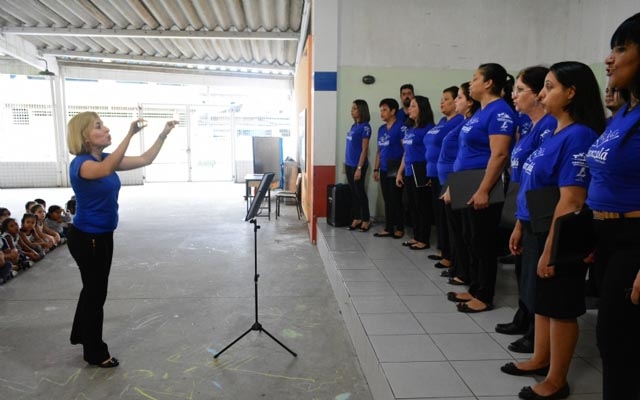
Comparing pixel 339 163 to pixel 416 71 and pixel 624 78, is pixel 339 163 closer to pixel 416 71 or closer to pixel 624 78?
pixel 416 71

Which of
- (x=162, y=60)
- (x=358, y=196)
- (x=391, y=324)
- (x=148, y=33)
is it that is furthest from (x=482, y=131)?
(x=162, y=60)

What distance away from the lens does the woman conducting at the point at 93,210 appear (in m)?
2.40

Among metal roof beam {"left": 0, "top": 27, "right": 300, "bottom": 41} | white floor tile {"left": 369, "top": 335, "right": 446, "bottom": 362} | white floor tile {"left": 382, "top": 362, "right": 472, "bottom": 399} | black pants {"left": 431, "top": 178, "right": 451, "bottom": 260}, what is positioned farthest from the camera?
metal roof beam {"left": 0, "top": 27, "right": 300, "bottom": 41}

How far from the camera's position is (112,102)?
12.1 meters

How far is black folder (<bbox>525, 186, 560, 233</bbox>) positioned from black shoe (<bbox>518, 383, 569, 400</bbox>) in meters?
0.67

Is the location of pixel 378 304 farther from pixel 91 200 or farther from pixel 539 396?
pixel 91 200

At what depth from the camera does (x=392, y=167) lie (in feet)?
15.7

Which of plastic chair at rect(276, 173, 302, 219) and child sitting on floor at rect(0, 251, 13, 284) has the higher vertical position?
plastic chair at rect(276, 173, 302, 219)

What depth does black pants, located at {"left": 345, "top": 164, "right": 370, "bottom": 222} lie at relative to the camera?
16.6ft

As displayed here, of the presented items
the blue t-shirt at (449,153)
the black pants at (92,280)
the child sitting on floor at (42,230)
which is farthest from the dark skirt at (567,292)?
the child sitting on floor at (42,230)

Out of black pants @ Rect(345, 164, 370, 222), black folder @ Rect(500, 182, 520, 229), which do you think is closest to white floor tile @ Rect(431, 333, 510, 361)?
black folder @ Rect(500, 182, 520, 229)

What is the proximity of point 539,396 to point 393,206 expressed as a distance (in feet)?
10.2

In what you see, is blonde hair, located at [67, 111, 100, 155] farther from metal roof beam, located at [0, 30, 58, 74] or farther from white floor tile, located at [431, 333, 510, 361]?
metal roof beam, located at [0, 30, 58, 74]

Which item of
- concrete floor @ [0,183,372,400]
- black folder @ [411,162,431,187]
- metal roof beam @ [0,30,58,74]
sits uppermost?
metal roof beam @ [0,30,58,74]
